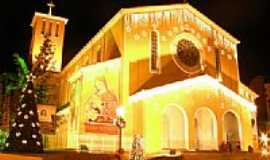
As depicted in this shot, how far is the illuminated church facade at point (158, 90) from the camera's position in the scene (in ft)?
71.0

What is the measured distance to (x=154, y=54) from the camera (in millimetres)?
24875

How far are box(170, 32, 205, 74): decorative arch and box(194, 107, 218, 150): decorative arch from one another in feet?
10.3

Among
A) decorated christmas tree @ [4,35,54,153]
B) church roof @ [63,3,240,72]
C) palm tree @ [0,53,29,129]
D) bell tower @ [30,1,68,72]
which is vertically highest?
bell tower @ [30,1,68,72]

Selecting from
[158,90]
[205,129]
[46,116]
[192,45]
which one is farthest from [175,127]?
[46,116]

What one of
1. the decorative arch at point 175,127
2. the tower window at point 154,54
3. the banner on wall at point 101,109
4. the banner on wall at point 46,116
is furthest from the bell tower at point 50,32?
the decorative arch at point 175,127

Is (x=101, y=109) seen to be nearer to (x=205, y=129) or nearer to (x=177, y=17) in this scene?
(x=205, y=129)

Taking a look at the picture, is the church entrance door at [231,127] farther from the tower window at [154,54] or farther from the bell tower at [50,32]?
the bell tower at [50,32]

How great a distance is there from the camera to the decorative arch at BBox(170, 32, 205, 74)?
25609 mm

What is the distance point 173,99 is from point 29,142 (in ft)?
30.8

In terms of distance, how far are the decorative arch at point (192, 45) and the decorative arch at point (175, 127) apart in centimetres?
363

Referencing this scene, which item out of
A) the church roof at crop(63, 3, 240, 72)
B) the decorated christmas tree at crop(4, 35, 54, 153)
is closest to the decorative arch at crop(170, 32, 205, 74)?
the church roof at crop(63, 3, 240, 72)

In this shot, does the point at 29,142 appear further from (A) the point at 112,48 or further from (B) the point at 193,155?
(A) the point at 112,48

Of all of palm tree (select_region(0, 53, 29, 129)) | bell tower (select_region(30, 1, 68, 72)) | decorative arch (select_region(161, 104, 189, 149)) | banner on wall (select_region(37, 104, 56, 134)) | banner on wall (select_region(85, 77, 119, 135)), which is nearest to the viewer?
banner on wall (select_region(85, 77, 119, 135))

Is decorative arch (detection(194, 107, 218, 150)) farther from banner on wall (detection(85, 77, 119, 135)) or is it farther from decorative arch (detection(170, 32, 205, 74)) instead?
banner on wall (detection(85, 77, 119, 135))
